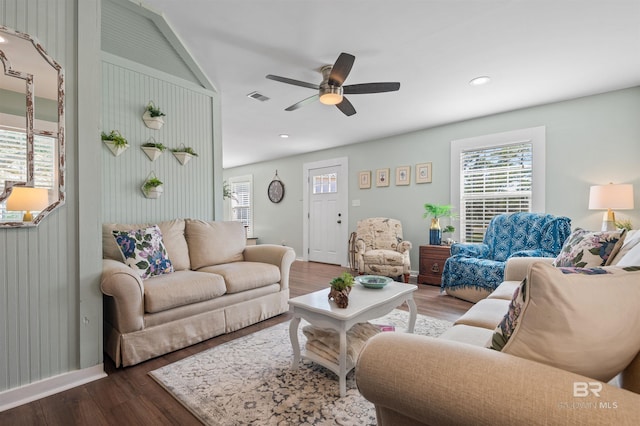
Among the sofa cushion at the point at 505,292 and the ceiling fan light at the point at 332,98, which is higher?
the ceiling fan light at the point at 332,98

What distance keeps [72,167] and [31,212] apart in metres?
0.32

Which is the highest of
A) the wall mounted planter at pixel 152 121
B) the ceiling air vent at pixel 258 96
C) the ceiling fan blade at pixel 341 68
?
the ceiling air vent at pixel 258 96

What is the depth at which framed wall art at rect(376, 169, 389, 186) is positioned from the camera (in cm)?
509

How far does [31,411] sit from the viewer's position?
1518mm

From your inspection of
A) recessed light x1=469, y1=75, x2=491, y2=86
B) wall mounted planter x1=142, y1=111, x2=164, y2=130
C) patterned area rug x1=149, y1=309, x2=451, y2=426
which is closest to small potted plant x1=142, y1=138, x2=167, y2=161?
wall mounted planter x1=142, y1=111, x2=164, y2=130

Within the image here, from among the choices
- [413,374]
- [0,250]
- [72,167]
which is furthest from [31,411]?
[413,374]

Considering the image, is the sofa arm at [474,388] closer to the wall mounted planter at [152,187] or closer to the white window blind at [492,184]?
the wall mounted planter at [152,187]

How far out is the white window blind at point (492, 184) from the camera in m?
3.81

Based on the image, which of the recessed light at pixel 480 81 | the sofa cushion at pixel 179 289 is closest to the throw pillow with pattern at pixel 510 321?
the sofa cushion at pixel 179 289

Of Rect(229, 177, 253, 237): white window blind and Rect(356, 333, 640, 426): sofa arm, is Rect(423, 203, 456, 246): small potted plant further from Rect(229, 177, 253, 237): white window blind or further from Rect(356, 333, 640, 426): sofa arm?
Rect(229, 177, 253, 237): white window blind

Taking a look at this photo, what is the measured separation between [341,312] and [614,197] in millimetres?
3190

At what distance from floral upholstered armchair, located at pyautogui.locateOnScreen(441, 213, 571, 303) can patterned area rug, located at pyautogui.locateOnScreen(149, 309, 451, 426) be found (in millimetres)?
2119

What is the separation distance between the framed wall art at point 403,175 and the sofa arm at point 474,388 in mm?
4230

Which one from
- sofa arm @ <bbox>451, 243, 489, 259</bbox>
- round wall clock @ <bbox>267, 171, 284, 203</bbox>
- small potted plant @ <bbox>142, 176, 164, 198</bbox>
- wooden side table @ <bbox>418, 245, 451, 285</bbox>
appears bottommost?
wooden side table @ <bbox>418, 245, 451, 285</bbox>
